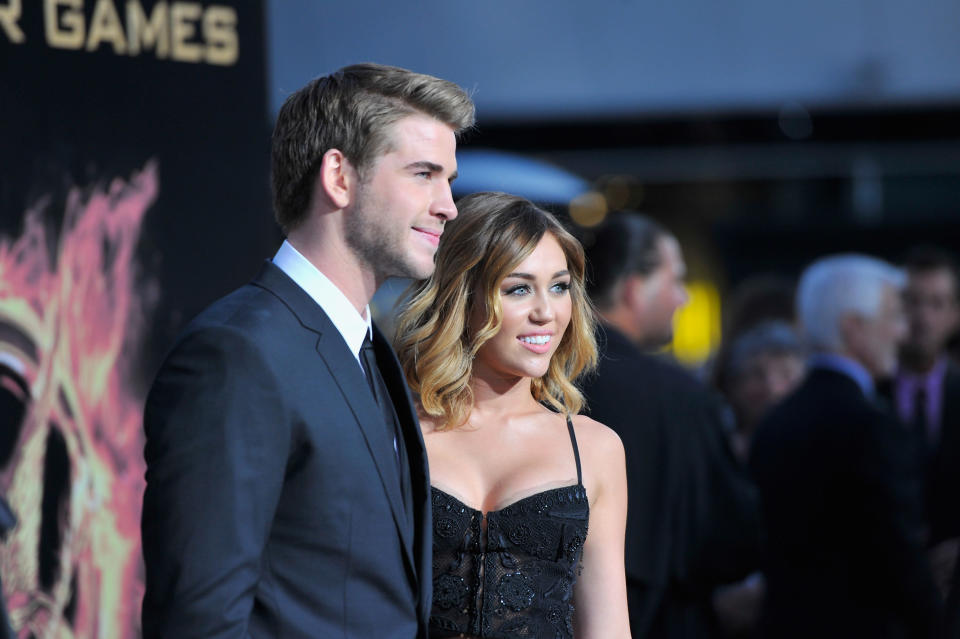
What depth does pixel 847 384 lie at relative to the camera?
484cm

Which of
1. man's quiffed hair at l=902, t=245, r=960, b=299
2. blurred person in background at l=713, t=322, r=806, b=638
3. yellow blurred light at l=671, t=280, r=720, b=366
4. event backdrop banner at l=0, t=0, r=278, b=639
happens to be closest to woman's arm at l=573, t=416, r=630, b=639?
event backdrop banner at l=0, t=0, r=278, b=639

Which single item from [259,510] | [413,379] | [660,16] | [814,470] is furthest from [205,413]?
[660,16]

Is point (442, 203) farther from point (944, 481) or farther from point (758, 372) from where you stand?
point (944, 481)

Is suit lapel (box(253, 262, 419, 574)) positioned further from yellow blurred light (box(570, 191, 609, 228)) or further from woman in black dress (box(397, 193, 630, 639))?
yellow blurred light (box(570, 191, 609, 228))

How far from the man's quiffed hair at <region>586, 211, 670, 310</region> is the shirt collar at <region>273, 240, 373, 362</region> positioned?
85.4 inches

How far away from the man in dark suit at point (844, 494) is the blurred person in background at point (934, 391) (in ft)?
1.00

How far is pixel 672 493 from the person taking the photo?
399cm

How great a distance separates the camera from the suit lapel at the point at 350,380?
2.16 metres

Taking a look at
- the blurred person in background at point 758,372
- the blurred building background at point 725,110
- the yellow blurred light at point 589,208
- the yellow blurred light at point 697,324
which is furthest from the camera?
the yellow blurred light at point 697,324

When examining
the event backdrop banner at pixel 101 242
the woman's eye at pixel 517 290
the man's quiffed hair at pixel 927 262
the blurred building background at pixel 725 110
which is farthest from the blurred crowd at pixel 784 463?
the blurred building background at pixel 725 110

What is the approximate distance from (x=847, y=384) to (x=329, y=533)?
3.27 meters

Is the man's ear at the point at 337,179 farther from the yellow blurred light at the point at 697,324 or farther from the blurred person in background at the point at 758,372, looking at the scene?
the yellow blurred light at the point at 697,324

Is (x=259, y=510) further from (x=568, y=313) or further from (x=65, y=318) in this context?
(x=65, y=318)

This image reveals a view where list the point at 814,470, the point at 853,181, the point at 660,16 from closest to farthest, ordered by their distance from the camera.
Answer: the point at 814,470 → the point at 660,16 → the point at 853,181
